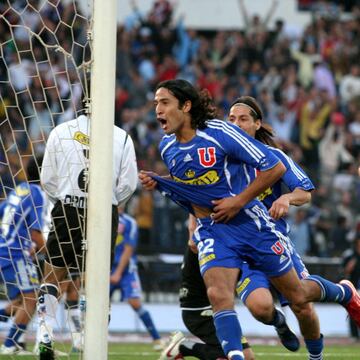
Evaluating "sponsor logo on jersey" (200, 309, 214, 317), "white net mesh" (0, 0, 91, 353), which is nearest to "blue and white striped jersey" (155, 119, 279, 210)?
"sponsor logo on jersey" (200, 309, 214, 317)

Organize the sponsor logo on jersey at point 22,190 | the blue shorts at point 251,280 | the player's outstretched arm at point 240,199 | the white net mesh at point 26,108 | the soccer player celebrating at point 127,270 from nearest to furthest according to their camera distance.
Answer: the player's outstretched arm at point 240,199, the blue shorts at point 251,280, the sponsor logo on jersey at point 22,190, the white net mesh at point 26,108, the soccer player celebrating at point 127,270

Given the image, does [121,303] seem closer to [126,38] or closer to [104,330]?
[126,38]

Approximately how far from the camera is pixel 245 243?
24.2 ft

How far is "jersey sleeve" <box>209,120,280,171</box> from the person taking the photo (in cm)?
727

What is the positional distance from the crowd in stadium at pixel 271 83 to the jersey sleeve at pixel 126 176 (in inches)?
341

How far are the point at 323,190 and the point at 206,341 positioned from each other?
1019 centimetres

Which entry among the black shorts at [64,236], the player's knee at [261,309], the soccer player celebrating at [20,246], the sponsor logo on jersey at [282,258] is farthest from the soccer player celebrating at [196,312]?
the soccer player celebrating at [20,246]

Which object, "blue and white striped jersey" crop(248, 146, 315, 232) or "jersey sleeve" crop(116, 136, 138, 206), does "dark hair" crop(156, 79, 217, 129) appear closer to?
"blue and white striped jersey" crop(248, 146, 315, 232)

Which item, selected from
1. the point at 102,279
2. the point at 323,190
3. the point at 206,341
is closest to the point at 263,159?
the point at 102,279

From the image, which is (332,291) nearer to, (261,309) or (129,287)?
(261,309)

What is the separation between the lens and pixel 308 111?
21.2m

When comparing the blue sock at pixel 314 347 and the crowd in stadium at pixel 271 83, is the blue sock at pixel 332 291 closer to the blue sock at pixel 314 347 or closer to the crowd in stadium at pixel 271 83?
the blue sock at pixel 314 347

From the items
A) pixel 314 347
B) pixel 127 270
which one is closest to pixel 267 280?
pixel 314 347

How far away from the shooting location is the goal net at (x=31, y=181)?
8.20 meters
